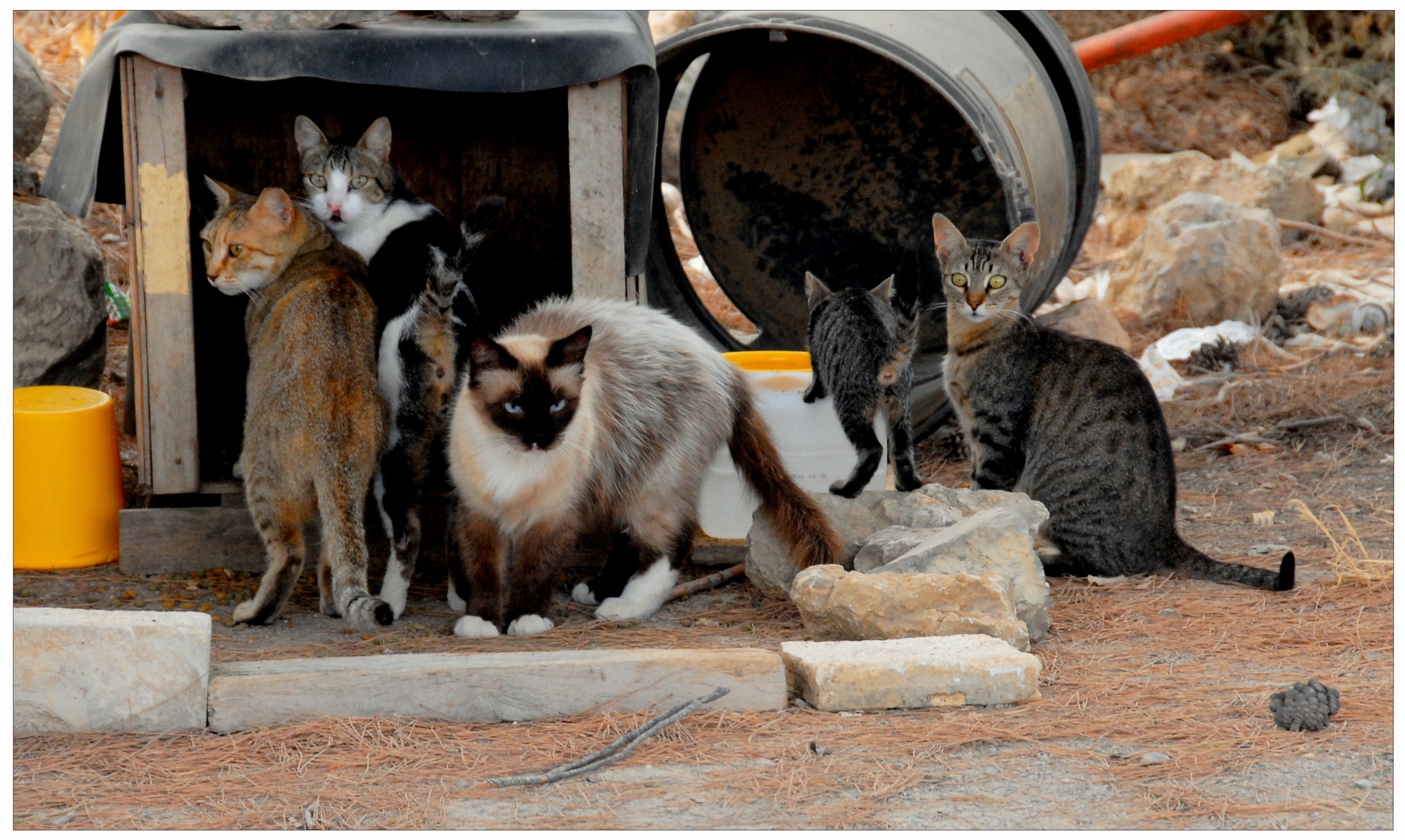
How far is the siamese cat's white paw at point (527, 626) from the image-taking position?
3670 mm

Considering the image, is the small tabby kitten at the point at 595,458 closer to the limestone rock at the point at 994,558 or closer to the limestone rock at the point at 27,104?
the limestone rock at the point at 994,558

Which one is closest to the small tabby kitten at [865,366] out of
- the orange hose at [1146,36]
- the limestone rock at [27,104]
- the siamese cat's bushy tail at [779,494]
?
the siamese cat's bushy tail at [779,494]

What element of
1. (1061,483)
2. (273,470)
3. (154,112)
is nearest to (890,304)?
(1061,483)

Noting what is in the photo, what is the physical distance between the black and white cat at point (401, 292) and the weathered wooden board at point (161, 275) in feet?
1.44

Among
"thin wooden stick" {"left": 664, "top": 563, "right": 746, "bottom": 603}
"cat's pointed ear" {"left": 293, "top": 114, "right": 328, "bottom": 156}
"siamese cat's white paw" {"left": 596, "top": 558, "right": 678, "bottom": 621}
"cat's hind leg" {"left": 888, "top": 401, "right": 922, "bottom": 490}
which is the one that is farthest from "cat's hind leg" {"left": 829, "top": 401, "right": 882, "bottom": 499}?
"cat's pointed ear" {"left": 293, "top": 114, "right": 328, "bottom": 156}

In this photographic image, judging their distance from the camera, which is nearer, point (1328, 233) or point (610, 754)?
point (610, 754)

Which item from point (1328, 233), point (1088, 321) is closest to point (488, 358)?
point (1088, 321)

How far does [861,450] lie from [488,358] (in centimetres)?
141

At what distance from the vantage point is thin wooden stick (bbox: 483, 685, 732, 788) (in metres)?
2.66

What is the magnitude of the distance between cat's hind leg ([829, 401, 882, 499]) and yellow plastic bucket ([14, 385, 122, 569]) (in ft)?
8.44

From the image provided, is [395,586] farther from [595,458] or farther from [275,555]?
[595,458]

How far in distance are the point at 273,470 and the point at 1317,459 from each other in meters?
4.38

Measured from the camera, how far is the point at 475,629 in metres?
3.64

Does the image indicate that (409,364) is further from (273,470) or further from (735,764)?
(735,764)
